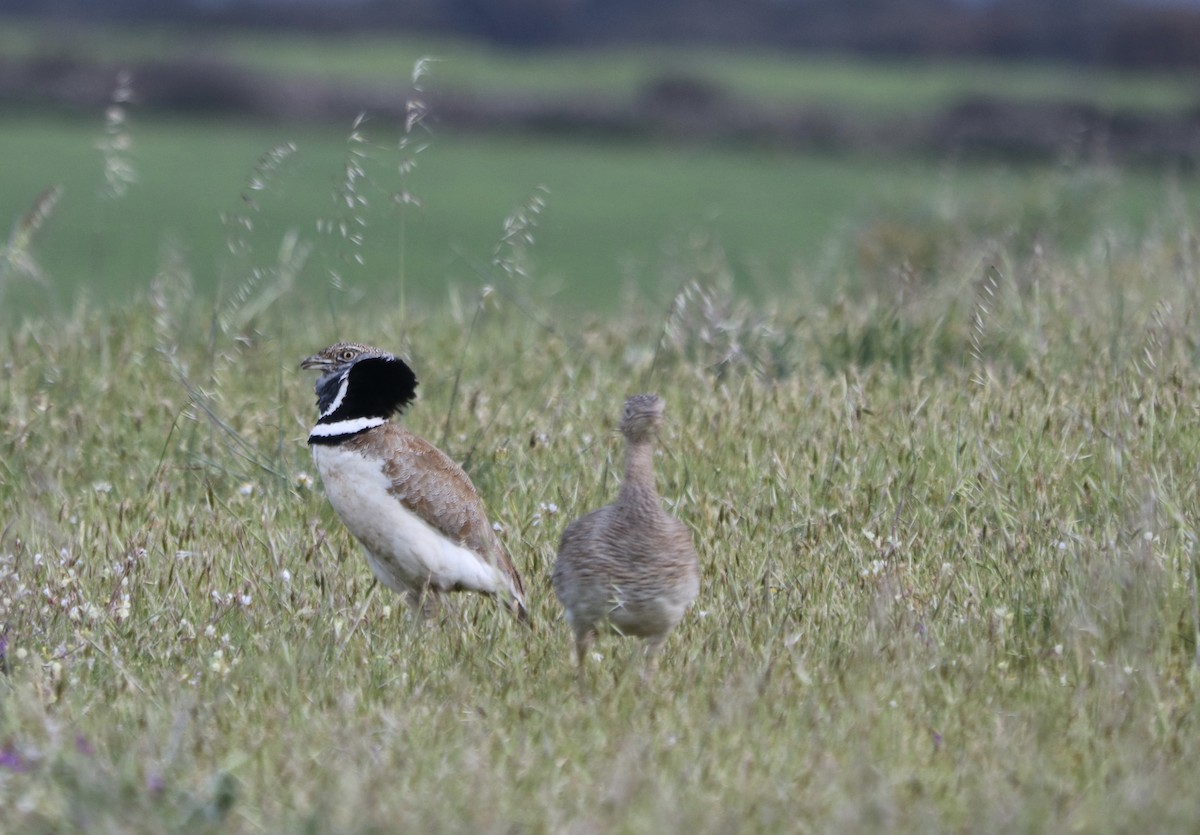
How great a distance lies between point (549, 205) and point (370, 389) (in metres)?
24.0

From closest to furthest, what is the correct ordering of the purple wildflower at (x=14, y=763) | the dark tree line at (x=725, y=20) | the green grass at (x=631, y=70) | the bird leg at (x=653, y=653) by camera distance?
the purple wildflower at (x=14, y=763) → the bird leg at (x=653, y=653) → the green grass at (x=631, y=70) → the dark tree line at (x=725, y=20)

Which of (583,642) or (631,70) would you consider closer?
(583,642)

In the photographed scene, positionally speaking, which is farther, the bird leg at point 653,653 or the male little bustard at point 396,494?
the male little bustard at point 396,494

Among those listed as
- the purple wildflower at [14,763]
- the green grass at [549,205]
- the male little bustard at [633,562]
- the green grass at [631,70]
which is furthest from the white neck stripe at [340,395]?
the green grass at [631,70]

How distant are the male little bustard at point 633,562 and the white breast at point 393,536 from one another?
54 centimetres

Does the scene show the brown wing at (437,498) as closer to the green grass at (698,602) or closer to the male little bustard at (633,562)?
the green grass at (698,602)

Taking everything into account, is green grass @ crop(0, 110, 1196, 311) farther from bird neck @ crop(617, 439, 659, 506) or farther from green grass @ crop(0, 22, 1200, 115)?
green grass @ crop(0, 22, 1200, 115)

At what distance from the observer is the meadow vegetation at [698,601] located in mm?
3750

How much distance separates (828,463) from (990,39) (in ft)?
164

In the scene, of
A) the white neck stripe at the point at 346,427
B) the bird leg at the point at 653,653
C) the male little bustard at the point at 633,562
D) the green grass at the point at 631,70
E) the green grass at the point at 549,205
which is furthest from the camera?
the green grass at the point at 631,70

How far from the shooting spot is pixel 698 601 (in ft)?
16.8

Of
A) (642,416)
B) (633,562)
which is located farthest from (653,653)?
(642,416)

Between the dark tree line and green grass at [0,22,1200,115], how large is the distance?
3.96 ft

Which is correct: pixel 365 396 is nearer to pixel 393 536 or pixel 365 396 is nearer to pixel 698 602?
pixel 393 536
